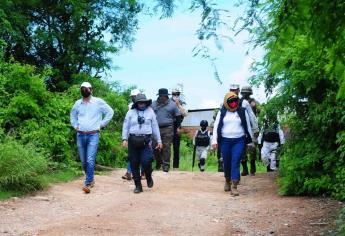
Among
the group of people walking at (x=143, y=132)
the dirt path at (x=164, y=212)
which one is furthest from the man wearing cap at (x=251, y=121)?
the dirt path at (x=164, y=212)

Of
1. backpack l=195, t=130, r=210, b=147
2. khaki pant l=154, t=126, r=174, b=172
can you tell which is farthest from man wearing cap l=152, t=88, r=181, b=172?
backpack l=195, t=130, r=210, b=147

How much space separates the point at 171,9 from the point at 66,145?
8.53 metres

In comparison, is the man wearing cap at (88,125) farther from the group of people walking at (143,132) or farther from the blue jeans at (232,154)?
the blue jeans at (232,154)

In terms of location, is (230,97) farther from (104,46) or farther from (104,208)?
(104,46)

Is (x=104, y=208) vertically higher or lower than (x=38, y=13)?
lower

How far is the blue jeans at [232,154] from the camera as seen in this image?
416 inches

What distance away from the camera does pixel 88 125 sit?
35.4 feet

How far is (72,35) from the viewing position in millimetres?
23891

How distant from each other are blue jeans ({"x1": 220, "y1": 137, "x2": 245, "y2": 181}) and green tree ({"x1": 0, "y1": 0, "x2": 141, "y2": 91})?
1264cm

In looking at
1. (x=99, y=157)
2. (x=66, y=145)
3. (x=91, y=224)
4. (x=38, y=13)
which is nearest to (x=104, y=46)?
(x=38, y=13)

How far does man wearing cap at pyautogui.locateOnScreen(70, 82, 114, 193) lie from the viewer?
10.8 meters

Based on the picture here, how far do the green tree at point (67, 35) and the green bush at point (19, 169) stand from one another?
12124 millimetres

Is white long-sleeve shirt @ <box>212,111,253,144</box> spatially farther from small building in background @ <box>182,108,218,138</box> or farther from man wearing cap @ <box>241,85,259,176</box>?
small building in background @ <box>182,108,218,138</box>

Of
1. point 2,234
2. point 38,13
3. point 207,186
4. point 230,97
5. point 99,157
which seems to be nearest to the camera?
→ point 2,234
